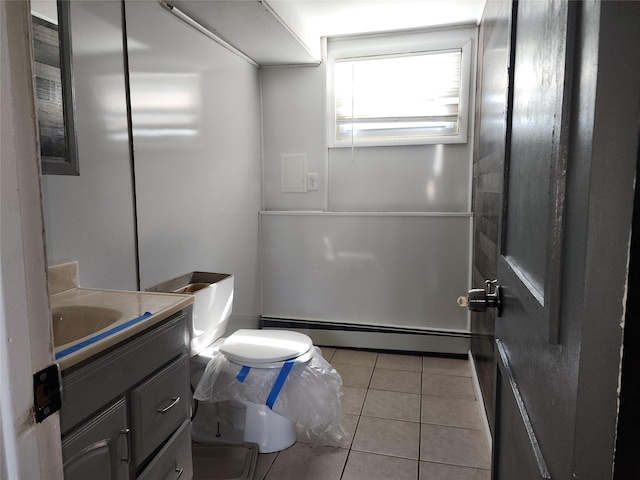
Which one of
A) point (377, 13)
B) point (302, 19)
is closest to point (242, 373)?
point (302, 19)

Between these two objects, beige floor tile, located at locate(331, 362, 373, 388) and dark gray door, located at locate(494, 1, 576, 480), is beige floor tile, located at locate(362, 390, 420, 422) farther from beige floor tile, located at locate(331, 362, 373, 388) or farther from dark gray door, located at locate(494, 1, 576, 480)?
dark gray door, located at locate(494, 1, 576, 480)

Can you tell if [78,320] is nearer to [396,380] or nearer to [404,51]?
[396,380]

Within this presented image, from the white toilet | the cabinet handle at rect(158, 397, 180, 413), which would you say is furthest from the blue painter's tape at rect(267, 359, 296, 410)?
the cabinet handle at rect(158, 397, 180, 413)

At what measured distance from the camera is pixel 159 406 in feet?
3.95

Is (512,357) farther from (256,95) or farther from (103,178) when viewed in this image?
(256,95)

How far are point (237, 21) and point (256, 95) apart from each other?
2.76 feet

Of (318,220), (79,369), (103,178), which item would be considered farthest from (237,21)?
(79,369)

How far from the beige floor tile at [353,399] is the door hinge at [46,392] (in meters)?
1.88

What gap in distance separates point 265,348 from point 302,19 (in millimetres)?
1861

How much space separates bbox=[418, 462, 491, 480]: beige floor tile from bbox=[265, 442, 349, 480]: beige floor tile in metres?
0.34

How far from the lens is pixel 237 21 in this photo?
7.09 ft

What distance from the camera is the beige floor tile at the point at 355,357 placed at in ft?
9.42

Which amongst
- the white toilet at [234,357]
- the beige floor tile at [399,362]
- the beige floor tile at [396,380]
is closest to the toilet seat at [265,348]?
the white toilet at [234,357]

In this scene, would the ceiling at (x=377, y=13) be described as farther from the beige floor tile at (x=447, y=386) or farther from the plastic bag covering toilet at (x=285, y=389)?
the beige floor tile at (x=447, y=386)
